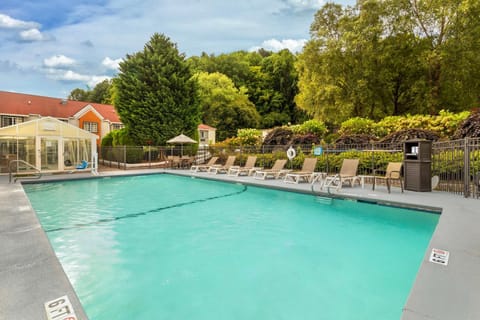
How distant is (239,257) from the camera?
442 centimetres

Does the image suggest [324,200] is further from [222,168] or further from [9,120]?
[9,120]

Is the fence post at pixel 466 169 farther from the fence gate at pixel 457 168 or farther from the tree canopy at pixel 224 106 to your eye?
the tree canopy at pixel 224 106

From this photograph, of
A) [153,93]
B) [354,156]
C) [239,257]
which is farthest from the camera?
[153,93]

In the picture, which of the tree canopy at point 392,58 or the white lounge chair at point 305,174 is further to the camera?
→ the tree canopy at point 392,58

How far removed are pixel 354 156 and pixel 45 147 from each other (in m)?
15.7

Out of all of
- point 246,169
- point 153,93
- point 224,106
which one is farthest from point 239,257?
point 224,106

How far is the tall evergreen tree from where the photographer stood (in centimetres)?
2233

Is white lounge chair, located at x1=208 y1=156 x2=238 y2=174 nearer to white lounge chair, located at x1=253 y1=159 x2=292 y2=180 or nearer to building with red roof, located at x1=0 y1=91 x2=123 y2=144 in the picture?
white lounge chair, located at x1=253 y1=159 x2=292 y2=180

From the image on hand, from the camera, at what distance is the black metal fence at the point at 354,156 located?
316 inches

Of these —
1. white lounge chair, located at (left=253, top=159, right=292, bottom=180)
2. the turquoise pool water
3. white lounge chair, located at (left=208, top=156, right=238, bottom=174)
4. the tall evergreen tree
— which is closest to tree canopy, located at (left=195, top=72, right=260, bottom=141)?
the tall evergreen tree

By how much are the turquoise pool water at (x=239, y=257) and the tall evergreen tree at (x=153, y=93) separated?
587 inches

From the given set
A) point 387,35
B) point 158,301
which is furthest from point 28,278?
point 387,35

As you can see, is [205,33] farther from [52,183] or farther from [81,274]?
[81,274]

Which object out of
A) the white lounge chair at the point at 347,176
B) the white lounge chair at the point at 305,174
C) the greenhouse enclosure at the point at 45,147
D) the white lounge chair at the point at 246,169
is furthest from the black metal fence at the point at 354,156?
the greenhouse enclosure at the point at 45,147
